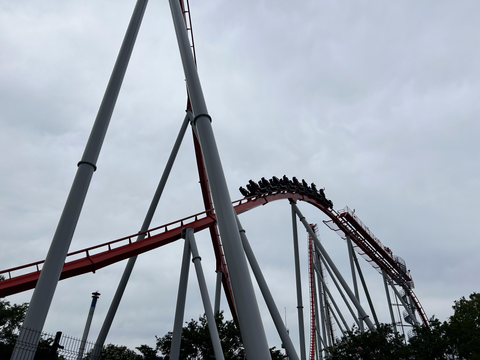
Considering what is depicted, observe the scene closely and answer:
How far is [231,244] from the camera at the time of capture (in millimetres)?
3666

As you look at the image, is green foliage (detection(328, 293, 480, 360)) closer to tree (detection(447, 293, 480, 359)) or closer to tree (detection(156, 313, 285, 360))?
tree (detection(447, 293, 480, 359))

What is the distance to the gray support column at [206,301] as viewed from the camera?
9078mm

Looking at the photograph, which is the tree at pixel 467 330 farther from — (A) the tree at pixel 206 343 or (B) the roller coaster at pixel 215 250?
(A) the tree at pixel 206 343

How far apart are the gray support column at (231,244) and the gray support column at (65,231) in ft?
4.90

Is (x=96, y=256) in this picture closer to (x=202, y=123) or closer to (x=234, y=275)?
(x=202, y=123)

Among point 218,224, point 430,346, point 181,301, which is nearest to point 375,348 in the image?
point 430,346

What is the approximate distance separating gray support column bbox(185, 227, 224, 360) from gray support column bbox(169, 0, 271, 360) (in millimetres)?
6162

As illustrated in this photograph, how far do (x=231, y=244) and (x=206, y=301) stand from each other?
655 cm

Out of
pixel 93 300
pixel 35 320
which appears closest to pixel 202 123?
pixel 35 320

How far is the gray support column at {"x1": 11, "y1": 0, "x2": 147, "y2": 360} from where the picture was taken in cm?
413

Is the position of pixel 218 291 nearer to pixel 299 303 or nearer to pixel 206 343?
pixel 206 343

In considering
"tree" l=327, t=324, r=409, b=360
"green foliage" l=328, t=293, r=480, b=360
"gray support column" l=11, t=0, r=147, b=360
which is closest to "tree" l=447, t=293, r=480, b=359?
"green foliage" l=328, t=293, r=480, b=360

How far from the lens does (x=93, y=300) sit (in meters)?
14.4

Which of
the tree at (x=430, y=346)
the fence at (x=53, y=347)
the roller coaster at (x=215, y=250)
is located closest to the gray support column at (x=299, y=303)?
the roller coaster at (x=215, y=250)
